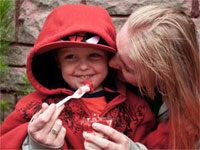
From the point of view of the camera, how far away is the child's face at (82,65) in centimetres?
155

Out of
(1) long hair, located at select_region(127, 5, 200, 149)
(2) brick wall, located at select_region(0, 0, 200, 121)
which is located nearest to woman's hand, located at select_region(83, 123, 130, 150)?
(1) long hair, located at select_region(127, 5, 200, 149)

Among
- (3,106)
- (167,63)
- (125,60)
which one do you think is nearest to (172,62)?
(167,63)

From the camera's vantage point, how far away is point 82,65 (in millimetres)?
1535

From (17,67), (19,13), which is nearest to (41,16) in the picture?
(19,13)

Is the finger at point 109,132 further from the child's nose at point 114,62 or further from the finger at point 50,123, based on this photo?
the child's nose at point 114,62

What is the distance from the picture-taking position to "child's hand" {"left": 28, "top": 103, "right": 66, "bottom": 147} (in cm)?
130

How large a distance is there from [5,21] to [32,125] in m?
1.00

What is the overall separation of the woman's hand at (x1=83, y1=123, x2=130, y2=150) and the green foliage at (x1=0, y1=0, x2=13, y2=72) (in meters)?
1.01

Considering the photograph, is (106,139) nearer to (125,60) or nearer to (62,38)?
(125,60)

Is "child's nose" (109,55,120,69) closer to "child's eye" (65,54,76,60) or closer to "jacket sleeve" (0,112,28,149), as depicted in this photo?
"child's eye" (65,54,76,60)

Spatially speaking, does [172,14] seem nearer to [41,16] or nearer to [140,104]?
[140,104]

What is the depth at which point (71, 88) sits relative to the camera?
1691mm

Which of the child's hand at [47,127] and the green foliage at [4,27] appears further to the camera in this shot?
the green foliage at [4,27]

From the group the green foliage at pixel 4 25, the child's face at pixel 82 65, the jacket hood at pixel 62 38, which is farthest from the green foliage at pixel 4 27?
the child's face at pixel 82 65
